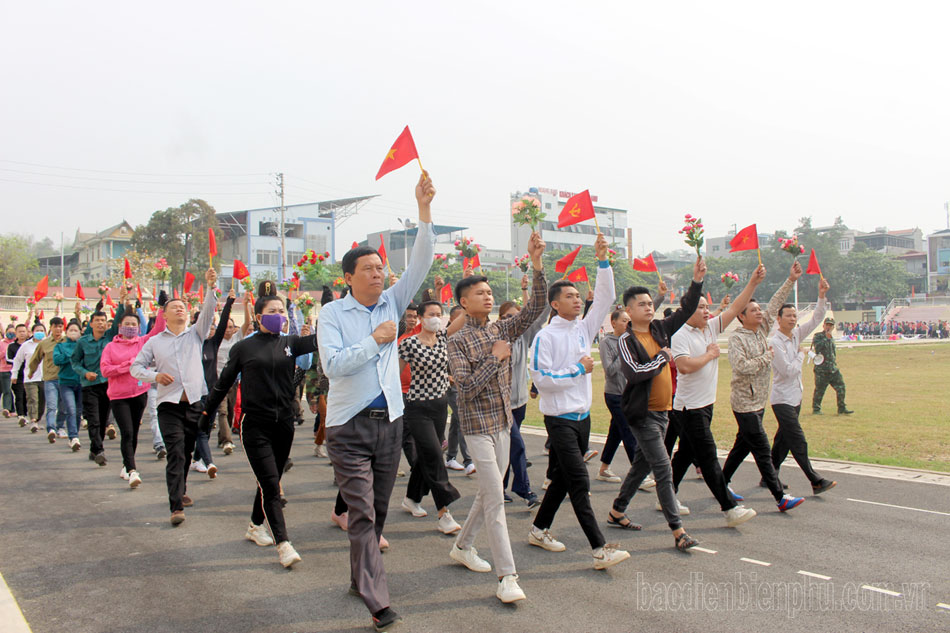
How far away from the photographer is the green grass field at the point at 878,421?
9273mm

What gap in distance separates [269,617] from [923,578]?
436cm

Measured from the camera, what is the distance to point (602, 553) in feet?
16.1

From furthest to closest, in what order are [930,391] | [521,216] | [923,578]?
[930,391] < [521,216] < [923,578]

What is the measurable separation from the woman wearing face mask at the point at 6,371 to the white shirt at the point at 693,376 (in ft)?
47.9

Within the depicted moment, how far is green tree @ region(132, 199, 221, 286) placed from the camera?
2111 inches

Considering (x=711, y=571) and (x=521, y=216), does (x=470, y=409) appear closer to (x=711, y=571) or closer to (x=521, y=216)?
(x=711, y=571)

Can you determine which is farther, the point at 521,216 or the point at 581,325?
the point at 521,216

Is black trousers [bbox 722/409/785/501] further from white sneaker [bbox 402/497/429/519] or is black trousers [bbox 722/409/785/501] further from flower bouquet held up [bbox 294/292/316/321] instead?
flower bouquet held up [bbox 294/292/316/321]

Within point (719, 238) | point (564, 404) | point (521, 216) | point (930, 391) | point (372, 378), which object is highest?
point (719, 238)

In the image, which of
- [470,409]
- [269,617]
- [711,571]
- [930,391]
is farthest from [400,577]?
[930,391]

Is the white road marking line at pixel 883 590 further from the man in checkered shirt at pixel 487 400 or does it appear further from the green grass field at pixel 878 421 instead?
the green grass field at pixel 878 421

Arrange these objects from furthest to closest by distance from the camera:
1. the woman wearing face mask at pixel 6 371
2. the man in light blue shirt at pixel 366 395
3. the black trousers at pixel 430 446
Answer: the woman wearing face mask at pixel 6 371
the black trousers at pixel 430 446
the man in light blue shirt at pixel 366 395

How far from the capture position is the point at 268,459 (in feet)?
17.8

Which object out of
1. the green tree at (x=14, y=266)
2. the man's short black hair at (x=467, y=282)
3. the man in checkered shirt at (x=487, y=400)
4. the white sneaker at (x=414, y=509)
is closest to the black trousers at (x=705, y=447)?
the man in checkered shirt at (x=487, y=400)
